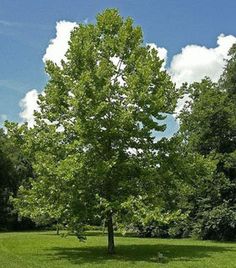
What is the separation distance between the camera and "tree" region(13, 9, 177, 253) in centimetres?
2894

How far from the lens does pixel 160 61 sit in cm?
3175

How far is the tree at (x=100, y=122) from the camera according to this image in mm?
28938

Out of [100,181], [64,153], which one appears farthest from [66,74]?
[100,181]

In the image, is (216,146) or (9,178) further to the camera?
(9,178)

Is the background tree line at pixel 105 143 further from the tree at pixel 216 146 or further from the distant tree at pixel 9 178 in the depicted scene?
the distant tree at pixel 9 178

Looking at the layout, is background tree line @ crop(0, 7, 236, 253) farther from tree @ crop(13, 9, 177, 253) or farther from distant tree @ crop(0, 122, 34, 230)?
distant tree @ crop(0, 122, 34, 230)

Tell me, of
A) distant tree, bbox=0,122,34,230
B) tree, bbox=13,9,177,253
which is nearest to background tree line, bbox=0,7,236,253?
tree, bbox=13,9,177,253

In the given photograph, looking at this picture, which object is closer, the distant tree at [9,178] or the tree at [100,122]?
the tree at [100,122]

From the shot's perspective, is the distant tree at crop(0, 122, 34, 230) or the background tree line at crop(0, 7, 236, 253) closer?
the background tree line at crop(0, 7, 236, 253)

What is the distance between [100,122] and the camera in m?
29.5

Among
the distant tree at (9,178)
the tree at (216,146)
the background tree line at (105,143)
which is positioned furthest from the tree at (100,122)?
the distant tree at (9,178)

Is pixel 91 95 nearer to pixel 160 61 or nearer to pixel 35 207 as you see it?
pixel 160 61

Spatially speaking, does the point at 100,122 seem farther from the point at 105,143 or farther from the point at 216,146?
the point at 216,146

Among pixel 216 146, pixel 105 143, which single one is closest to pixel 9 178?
pixel 216 146
